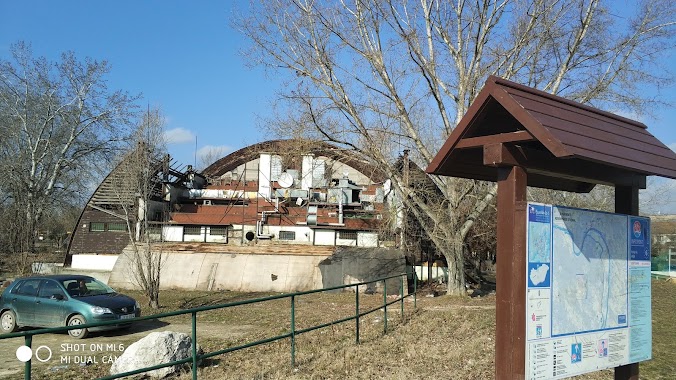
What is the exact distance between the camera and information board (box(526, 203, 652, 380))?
452 cm

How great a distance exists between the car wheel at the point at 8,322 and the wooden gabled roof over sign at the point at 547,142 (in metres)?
13.3

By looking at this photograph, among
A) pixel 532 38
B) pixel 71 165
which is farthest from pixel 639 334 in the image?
pixel 71 165

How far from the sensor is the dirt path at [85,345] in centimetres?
988

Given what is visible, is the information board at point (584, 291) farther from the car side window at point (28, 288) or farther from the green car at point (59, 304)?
the car side window at point (28, 288)

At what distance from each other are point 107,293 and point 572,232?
514 inches

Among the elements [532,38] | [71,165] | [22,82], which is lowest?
[71,165]

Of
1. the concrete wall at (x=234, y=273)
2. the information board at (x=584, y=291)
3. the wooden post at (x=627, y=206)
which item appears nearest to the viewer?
the information board at (x=584, y=291)

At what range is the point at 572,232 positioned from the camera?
482cm

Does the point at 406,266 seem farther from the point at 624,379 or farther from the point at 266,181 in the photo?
the point at 624,379

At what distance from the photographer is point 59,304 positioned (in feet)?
44.9

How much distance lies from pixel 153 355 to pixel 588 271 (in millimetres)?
6100

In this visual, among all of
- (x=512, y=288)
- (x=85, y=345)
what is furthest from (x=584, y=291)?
(x=85, y=345)

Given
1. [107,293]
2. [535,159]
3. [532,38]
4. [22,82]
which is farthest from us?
[22,82]

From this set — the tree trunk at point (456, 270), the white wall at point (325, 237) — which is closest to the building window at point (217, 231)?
the white wall at point (325, 237)
